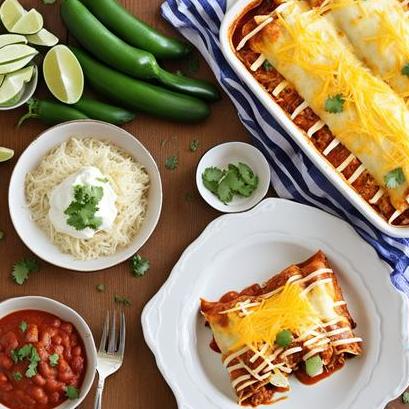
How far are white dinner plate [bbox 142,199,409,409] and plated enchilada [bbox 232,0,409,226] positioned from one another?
31 centimetres

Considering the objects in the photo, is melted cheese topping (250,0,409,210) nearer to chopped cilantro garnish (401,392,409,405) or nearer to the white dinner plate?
the white dinner plate

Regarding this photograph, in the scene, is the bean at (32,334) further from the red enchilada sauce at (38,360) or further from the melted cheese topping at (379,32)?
the melted cheese topping at (379,32)

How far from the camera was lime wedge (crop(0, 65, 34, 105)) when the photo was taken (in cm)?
386

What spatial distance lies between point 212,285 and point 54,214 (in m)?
0.84

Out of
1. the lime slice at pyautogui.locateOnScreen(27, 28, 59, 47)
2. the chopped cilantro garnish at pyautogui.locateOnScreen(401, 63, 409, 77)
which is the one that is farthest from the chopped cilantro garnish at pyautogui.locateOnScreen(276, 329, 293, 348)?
the lime slice at pyautogui.locateOnScreen(27, 28, 59, 47)

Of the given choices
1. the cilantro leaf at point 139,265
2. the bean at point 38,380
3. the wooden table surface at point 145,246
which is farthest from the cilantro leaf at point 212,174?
the bean at point 38,380

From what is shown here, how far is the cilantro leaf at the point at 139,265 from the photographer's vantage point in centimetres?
409

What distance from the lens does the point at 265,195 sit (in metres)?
4.11

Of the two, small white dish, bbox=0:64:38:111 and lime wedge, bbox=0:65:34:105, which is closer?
lime wedge, bbox=0:65:34:105

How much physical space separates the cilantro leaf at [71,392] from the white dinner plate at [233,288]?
410 mm

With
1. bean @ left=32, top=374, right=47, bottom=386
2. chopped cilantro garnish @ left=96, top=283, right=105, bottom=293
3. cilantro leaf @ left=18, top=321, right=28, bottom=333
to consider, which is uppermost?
cilantro leaf @ left=18, top=321, right=28, bottom=333

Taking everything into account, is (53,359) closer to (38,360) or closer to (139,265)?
(38,360)

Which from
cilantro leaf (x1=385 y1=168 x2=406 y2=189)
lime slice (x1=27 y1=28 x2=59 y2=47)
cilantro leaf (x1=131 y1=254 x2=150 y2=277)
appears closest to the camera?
cilantro leaf (x1=385 y1=168 x2=406 y2=189)

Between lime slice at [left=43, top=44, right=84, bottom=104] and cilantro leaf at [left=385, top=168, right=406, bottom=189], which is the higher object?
lime slice at [left=43, top=44, right=84, bottom=104]
